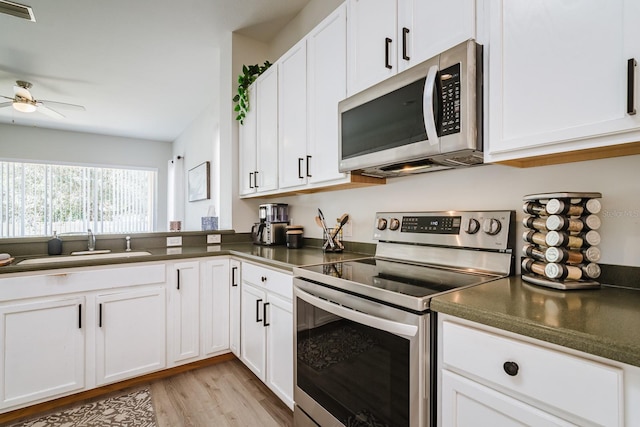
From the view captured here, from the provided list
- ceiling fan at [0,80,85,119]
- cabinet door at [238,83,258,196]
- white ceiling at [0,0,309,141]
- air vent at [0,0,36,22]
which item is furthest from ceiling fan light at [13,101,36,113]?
cabinet door at [238,83,258,196]

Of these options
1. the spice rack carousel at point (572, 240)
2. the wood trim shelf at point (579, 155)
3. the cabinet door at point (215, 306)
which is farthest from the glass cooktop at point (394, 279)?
the cabinet door at point (215, 306)

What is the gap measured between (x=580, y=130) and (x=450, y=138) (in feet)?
1.26

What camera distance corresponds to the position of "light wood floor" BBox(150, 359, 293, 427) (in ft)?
5.85

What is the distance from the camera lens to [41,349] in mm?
1836

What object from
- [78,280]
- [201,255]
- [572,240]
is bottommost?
[78,280]

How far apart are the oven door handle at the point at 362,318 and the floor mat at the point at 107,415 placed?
1220mm

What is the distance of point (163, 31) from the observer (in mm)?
2865

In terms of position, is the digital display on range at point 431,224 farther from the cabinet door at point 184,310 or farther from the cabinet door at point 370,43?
the cabinet door at point 184,310

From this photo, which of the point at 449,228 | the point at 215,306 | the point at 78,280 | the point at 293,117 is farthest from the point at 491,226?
the point at 78,280

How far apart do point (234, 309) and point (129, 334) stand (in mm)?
675

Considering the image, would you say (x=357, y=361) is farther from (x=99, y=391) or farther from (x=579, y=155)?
(x=99, y=391)

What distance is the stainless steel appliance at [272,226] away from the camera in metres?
2.65

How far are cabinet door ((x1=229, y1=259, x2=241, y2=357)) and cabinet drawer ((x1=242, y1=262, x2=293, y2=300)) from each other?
0.12 m

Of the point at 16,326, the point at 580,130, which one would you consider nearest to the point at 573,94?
the point at 580,130
